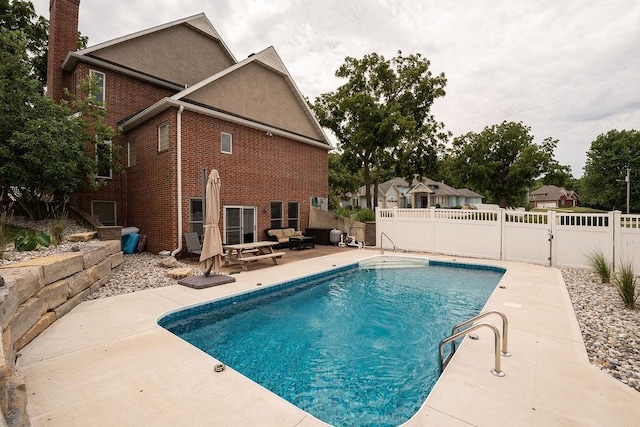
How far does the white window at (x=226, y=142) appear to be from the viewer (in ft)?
36.1

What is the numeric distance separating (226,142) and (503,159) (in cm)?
2657

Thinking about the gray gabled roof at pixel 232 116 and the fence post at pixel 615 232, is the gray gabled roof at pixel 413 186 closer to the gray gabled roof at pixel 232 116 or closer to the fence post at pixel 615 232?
the gray gabled roof at pixel 232 116

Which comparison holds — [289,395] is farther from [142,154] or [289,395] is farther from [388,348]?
[142,154]

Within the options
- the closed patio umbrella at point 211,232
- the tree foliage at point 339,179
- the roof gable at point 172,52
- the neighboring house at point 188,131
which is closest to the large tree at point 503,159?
the tree foliage at point 339,179

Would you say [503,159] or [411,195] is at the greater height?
[503,159]

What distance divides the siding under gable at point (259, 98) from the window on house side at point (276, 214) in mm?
3783

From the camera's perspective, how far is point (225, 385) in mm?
2953

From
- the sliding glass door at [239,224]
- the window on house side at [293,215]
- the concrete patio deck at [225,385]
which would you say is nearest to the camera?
the concrete patio deck at [225,385]

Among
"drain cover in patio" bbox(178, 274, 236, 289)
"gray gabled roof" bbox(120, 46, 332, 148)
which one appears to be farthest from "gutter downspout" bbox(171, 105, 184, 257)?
"drain cover in patio" bbox(178, 274, 236, 289)

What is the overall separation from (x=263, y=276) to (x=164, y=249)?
14.7 ft

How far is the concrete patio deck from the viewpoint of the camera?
97.2 inches

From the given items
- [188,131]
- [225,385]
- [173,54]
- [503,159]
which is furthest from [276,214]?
[503,159]

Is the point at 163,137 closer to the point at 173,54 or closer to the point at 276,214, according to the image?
the point at 276,214

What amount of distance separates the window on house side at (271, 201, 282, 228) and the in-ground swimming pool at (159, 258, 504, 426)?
542 centimetres
